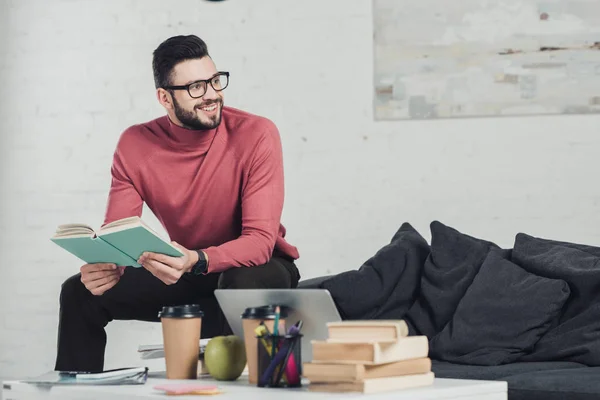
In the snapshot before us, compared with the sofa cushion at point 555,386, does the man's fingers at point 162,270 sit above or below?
above

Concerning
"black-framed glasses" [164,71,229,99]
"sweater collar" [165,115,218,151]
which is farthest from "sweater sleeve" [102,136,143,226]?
"black-framed glasses" [164,71,229,99]

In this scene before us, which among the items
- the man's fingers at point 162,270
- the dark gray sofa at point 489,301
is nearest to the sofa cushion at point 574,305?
the dark gray sofa at point 489,301

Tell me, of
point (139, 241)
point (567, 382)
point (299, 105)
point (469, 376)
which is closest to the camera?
point (139, 241)

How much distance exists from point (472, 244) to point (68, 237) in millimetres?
1445

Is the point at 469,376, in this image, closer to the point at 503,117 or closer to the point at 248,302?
the point at 248,302

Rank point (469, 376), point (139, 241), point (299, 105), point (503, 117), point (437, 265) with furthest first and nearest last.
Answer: point (299, 105) < point (503, 117) < point (437, 265) < point (469, 376) < point (139, 241)

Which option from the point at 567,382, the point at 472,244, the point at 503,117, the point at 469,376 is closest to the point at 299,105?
the point at 503,117

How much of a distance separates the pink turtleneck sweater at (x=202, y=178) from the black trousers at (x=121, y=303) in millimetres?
156

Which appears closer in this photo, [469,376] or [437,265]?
[469,376]

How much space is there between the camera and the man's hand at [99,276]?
2375 mm

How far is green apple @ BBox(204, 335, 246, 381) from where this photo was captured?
1733 mm

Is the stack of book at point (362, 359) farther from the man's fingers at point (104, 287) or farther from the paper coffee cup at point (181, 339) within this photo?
the man's fingers at point (104, 287)

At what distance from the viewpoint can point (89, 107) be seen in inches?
158

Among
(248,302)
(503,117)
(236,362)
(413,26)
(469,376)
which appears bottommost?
(469,376)
